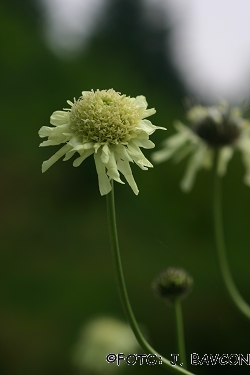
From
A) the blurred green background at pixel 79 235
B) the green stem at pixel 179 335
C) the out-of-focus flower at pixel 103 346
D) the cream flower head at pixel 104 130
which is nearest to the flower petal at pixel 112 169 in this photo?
the cream flower head at pixel 104 130

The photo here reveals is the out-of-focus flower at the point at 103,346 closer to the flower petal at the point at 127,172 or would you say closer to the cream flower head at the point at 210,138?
the cream flower head at the point at 210,138

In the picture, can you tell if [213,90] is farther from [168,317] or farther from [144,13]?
[144,13]

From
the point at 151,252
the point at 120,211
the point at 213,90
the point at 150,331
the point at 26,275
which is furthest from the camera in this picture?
the point at 26,275

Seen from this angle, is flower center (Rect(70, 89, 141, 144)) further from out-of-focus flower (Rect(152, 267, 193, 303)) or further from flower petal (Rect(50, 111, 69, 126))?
out-of-focus flower (Rect(152, 267, 193, 303))

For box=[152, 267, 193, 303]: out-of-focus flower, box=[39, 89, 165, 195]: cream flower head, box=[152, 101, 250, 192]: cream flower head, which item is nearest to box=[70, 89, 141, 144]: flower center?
box=[39, 89, 165, 195]: cream flower head

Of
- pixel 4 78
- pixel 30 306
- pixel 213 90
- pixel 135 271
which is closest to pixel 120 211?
pixel 135 271
